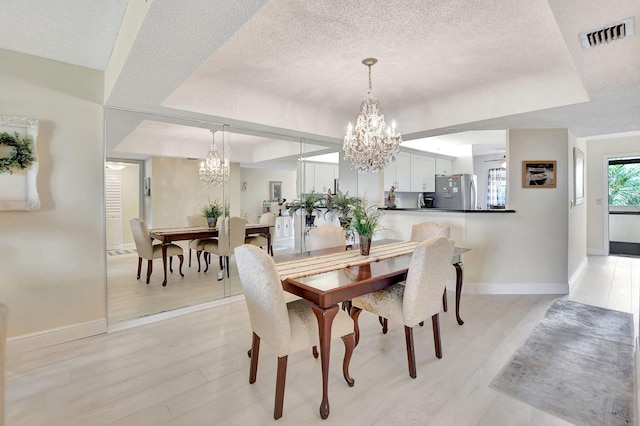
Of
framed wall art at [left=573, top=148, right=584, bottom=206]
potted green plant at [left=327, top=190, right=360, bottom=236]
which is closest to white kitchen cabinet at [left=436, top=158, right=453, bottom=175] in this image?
framed wall art at [left=573, top=148, right=584, bottom=206]

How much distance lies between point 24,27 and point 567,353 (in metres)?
4.67

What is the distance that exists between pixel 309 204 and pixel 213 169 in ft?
4.97

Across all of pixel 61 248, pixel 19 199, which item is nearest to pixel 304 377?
pixel 61 248

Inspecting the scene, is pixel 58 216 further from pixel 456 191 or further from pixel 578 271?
pixel 578 271

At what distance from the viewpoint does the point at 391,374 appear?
2.19 m

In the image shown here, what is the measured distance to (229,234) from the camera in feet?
12.6

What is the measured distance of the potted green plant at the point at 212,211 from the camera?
3.64 metres

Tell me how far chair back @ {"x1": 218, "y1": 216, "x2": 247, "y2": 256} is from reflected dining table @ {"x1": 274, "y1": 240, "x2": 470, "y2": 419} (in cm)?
144

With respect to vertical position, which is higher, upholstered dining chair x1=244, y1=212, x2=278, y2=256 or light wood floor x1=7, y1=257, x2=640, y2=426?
upholstered dining chair x1=244, y1=212, x2=278, y2=256

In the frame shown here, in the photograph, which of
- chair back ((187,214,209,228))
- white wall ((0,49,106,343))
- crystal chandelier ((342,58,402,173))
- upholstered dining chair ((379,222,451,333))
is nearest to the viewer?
white wall ((0,49,106,343))

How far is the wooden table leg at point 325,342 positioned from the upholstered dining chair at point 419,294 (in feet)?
2.09

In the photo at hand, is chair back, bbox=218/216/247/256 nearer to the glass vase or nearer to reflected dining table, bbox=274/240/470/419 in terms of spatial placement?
reflected dining table, bbox=274/240/470/419

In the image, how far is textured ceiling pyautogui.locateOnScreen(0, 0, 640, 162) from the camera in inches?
71.2

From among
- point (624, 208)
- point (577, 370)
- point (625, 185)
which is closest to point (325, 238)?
point (577, 370)
